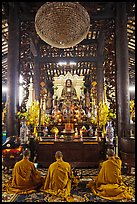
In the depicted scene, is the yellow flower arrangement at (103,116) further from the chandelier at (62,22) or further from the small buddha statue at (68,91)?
the small buddha statue at (68,91)

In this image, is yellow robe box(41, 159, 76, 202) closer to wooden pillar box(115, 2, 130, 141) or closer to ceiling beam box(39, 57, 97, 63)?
wooden pillar box(115, 2, 130, 141)

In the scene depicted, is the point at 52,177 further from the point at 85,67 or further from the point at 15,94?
the point at 85,67

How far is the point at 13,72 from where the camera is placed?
607 cm

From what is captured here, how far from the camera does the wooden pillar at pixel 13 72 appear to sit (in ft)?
19.5

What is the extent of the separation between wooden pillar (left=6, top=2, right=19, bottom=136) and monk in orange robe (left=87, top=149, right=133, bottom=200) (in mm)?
3204

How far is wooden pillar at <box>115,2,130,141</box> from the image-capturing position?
18.7 feet

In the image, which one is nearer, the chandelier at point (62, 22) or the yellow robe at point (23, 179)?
the yellow robe at point (23, 179)

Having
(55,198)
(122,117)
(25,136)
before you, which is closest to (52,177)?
(55,198)

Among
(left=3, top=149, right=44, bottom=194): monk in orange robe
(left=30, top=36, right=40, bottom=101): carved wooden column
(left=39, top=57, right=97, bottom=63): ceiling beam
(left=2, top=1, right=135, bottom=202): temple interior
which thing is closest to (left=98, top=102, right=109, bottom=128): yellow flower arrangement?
(left=2, top=1, right=135, bottom=202): temple interior

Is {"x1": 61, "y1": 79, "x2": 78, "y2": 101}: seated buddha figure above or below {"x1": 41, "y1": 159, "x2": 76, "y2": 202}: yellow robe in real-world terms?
above

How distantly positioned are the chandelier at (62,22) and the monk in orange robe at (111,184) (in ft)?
9.42

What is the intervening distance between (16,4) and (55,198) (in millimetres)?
5770

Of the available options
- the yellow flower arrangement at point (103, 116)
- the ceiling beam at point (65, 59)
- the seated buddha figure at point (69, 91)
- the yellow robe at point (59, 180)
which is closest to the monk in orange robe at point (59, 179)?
the yellow robe at point (59, 180)

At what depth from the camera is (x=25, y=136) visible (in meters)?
5.56
